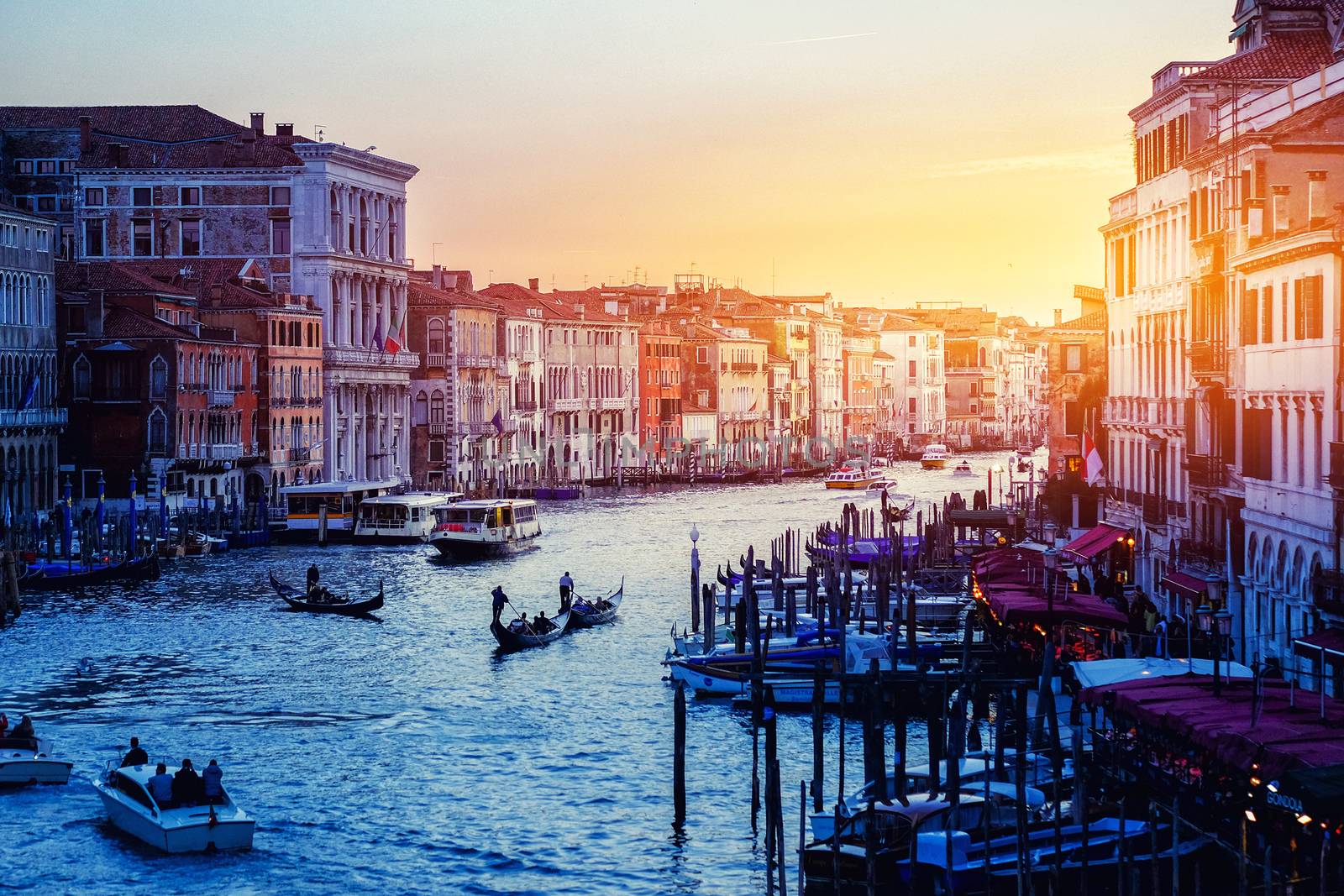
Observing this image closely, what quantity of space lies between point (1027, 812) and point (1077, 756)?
1133 mm

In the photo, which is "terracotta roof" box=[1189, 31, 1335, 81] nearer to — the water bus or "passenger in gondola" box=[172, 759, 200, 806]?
"passenger in gondola" box=[172, 759, 200, 806]

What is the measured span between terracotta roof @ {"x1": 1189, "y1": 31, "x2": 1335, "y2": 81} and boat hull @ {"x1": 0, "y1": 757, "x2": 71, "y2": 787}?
15.6m

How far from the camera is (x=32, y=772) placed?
19203 millimetres

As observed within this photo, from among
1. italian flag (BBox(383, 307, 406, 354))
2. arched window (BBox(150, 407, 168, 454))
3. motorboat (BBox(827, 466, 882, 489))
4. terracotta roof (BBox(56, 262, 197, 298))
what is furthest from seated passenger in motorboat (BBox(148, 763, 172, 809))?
motorboat (BBox(827, 466, 882, 489))

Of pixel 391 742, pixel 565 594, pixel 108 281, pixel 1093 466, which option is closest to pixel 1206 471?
pixel 1093 466

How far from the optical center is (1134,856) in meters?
13.7

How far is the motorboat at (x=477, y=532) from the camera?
4288 centimetres

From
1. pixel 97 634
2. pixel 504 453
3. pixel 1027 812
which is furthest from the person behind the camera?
pixel 504 453

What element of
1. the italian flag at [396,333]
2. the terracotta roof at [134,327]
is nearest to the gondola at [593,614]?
the terracotta roof at [134,327]

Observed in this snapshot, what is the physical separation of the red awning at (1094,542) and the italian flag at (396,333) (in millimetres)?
32274

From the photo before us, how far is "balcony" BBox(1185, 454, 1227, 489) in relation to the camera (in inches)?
907

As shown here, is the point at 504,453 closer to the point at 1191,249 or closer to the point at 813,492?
the point at 813,492

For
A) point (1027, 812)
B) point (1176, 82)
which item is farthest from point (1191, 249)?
point (1027, 812)

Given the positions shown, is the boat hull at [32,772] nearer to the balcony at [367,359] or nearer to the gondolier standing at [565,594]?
the gondolier standing at [565,594]
